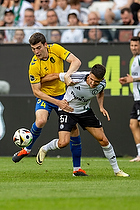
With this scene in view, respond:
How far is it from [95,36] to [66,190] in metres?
7.39

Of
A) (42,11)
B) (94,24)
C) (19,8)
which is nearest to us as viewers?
(94,24)

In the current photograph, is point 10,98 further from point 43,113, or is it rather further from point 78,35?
point 43,113

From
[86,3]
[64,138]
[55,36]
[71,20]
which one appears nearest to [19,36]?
[55,36]

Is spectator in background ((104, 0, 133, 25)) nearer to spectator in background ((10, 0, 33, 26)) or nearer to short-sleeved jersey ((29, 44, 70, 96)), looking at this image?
spectator in background ((10, 0, 33, 26))

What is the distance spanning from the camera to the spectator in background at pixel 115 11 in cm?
1365

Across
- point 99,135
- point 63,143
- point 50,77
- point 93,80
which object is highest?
point 93,80

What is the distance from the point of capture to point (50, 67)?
28.4ft

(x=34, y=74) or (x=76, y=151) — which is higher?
(x=34, y=74)

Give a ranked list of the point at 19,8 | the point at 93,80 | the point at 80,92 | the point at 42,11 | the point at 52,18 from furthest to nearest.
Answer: the point at 19,8, the point at 42,11, the point at 52,18, the point at 80,92, the point at 93,80

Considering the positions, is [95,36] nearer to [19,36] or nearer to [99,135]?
[19,36]

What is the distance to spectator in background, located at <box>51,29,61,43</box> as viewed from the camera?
42.5 ft

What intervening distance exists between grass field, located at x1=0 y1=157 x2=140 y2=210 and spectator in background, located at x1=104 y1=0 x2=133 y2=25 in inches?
235

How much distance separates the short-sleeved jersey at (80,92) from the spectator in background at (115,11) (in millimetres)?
6122

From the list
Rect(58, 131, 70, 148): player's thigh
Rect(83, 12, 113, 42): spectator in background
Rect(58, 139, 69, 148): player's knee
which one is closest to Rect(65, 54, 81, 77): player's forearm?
Rect(58, 131, 70, 148): player's thigh
